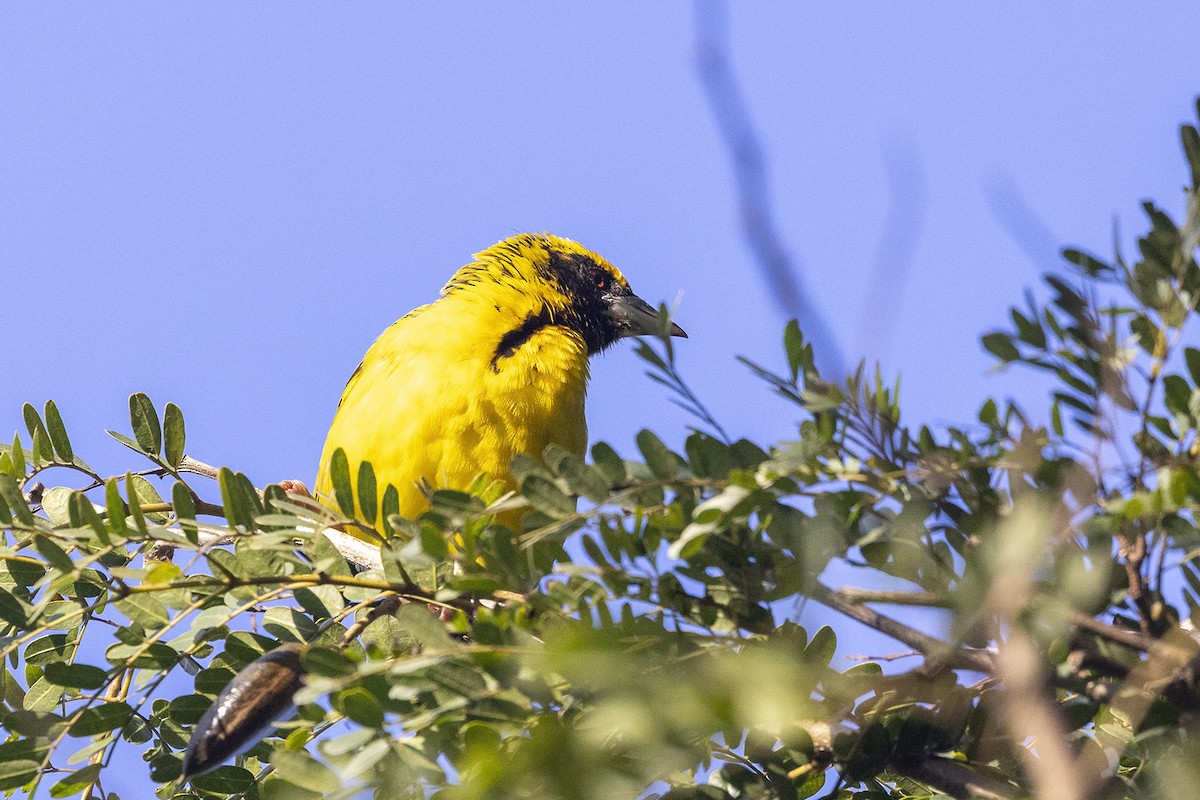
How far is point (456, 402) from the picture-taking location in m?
3.51

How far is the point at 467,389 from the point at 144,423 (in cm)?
117

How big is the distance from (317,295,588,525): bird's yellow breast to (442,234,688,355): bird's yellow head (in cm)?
26

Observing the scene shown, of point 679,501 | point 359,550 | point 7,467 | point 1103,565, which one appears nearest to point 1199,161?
point 1103,565

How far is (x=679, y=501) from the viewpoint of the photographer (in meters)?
1.53

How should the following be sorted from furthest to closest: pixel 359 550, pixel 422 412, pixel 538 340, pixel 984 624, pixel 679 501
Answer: pixel 538 340 → pixel 422 412 → pixel 359 550 → pixel 679 501 → pixel 984 624

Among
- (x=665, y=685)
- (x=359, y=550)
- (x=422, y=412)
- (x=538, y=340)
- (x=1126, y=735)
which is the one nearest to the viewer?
(x=665, y=685)

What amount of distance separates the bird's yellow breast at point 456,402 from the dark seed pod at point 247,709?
149cm

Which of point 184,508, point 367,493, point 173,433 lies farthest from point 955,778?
point 173,433

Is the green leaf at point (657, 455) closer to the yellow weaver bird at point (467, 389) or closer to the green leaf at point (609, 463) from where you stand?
the green leaf at point (609, 463)

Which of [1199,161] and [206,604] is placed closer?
[1199,161]

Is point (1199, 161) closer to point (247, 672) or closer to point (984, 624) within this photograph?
point (984, 624)

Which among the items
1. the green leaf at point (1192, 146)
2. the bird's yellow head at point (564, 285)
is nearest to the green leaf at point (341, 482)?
the green leaf at point (1192, 146)

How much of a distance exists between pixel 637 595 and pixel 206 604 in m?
0.67

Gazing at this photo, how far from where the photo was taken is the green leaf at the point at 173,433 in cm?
254
